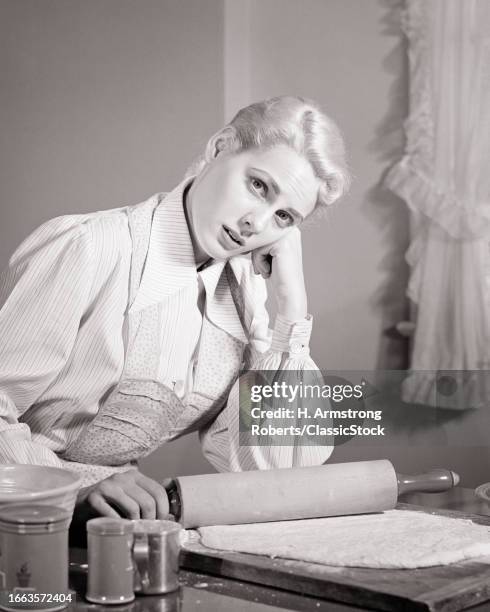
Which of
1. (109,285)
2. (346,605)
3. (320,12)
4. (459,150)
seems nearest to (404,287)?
(459,150)

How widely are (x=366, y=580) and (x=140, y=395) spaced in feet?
2.18

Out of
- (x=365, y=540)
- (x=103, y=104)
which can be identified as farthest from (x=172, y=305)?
(x=103, y=104)

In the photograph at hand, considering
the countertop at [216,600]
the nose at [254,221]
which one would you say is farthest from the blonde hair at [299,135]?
the countertop at [216,600]

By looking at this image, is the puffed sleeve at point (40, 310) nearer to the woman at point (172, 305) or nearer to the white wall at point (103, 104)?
the woman at point (172, 305)

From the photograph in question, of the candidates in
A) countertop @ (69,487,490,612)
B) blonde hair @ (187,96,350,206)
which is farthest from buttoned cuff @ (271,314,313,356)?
countertop @ (69,487,490,612)

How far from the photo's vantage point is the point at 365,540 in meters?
1.08

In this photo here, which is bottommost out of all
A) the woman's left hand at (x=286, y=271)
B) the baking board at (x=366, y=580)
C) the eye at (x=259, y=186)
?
the baking board at (x=366, y=580)

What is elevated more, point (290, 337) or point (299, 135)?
point (299, 135)

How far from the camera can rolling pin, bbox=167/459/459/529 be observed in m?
1.15

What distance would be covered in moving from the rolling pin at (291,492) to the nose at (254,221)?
43cm

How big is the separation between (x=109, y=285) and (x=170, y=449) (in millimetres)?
1495

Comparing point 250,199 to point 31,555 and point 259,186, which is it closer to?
point 259,186

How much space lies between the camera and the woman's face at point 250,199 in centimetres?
Result: 150

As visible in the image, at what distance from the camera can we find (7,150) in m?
3.16
